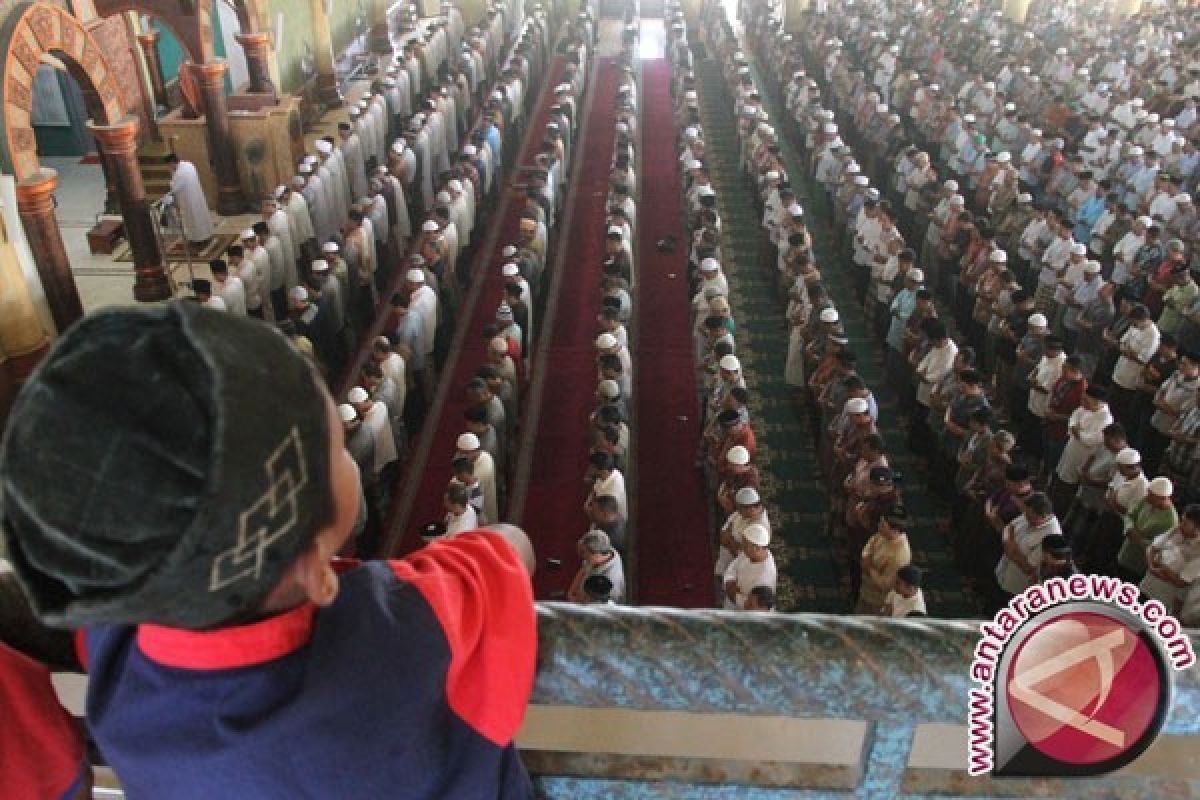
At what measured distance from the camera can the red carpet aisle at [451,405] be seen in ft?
24.8

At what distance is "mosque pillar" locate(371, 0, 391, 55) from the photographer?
21.5 metres

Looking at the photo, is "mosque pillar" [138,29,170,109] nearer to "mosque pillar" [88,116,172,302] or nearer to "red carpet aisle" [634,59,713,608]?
"mosque pillar" [88,116,172,302]

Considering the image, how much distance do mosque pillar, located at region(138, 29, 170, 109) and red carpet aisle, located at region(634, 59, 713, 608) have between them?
24.0ft

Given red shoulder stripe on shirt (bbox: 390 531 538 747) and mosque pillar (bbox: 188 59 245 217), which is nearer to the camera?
red shoulder stripe on shirt (bbox: 390 531 538 747)

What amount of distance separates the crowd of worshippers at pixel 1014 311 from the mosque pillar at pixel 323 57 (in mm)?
7354

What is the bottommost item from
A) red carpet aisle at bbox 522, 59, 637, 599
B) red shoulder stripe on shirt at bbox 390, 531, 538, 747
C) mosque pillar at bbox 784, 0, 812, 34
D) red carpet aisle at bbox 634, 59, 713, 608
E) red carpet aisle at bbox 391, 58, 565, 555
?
red carpet aisle at bbox 634, 59, 713, 608

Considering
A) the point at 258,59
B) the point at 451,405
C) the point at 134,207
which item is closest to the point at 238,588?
the point at 451,405

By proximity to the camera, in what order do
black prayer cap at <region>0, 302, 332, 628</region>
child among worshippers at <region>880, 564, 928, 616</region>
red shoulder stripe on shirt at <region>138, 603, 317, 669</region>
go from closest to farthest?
black prayer cap at <region>0, 302, 332, 628</region> < red shoulder stripe on shirt at <region>138, 603, 317, 669</region> < child among worshippers at <region>880, 564, 928, 616</region>

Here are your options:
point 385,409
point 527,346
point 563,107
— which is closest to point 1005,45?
point 563,107

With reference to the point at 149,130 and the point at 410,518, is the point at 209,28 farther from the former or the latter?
the point at 410,518

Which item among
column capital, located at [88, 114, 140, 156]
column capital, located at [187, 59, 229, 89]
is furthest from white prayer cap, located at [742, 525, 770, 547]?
column capital, located at [187, 59, 229, 89]

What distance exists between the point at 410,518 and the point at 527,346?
2209 millimetres

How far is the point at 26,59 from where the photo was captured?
26.9 ft

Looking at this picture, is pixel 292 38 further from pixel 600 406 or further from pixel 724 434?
pixel 724 434
